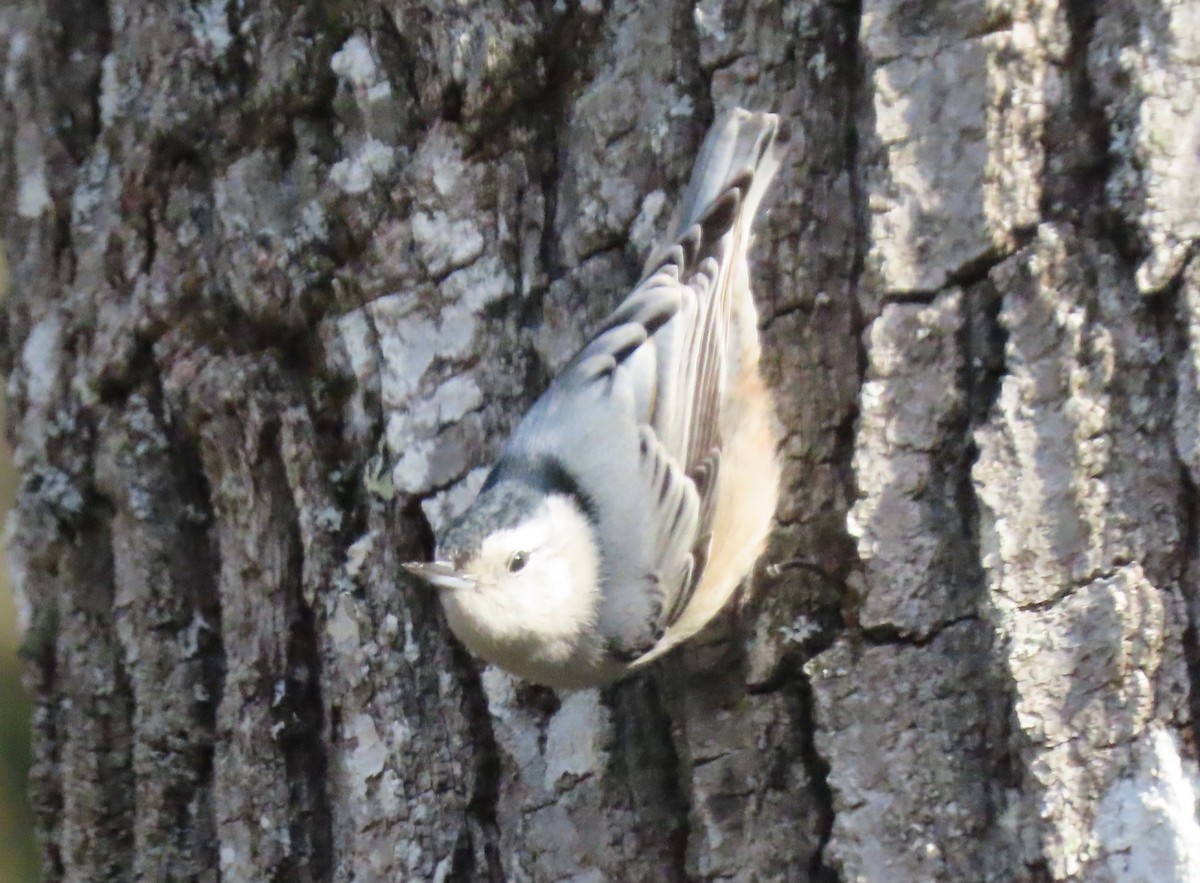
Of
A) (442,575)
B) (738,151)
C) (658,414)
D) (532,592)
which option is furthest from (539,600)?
(738,151)

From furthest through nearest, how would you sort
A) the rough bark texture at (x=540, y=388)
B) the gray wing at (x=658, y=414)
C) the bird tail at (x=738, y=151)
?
the gray wing at (x=658, y=414), the bird tail at (x=738, y=151), the rough bark texture at (x=540, y=388)

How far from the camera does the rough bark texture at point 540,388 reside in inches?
64.3

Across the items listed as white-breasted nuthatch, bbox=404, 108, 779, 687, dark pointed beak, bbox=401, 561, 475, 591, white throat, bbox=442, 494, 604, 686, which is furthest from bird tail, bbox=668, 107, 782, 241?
dark pointed beak, bbox=401, 561, 475, 591

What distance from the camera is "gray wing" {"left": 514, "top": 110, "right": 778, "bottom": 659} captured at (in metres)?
1.96

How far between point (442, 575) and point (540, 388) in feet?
1.08

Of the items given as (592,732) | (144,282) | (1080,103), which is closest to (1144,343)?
(1080,103)

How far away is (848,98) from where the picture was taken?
73.7 inches

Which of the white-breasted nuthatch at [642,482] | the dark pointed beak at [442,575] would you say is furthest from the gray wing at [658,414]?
the dark pointed beak at [442,575]

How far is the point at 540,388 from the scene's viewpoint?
6.68 feet

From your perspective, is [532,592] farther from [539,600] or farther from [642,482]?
[642,482]

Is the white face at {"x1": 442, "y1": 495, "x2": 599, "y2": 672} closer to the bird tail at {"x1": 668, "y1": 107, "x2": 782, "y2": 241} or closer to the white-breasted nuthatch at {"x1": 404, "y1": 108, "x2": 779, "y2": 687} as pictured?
the white-breasted nuthatch at {"x1": 404, "y1": 108, "x2": 779, "y2": 687}

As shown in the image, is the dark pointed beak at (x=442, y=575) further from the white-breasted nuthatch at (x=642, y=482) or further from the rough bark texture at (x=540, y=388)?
the rough bark texture at (x=540, y=388)

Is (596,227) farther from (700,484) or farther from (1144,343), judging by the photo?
(1144,343)

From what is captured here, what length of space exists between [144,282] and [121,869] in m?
0.93
